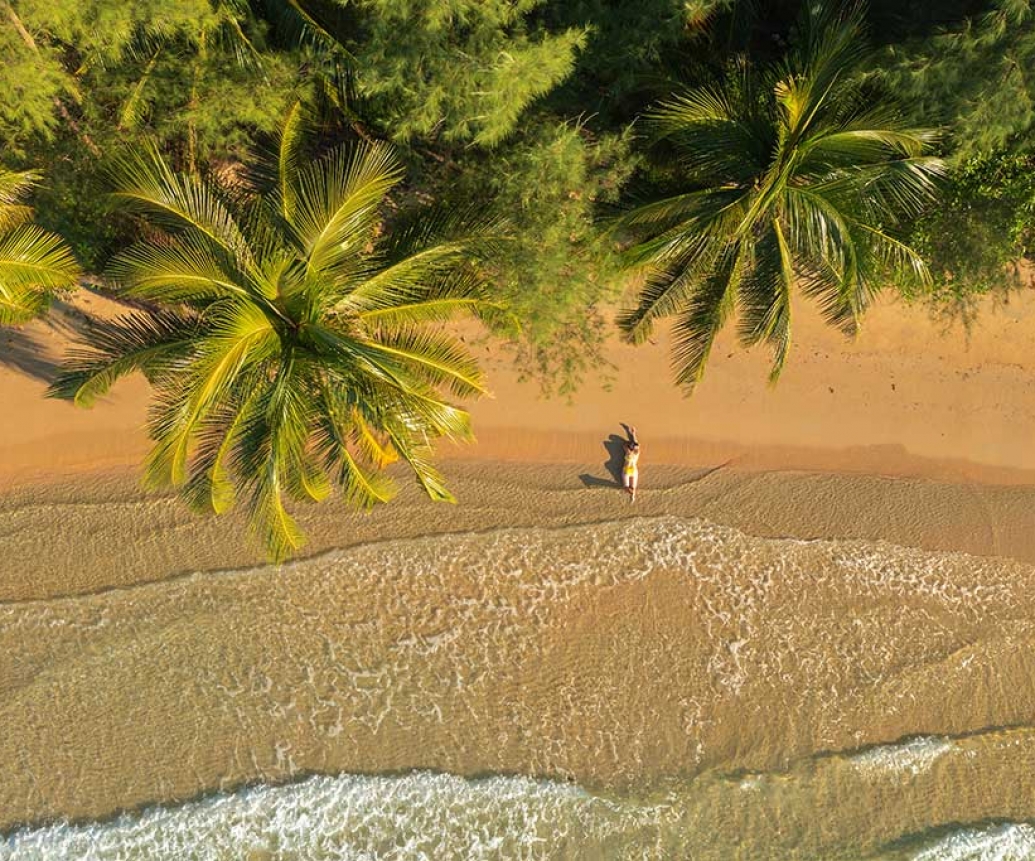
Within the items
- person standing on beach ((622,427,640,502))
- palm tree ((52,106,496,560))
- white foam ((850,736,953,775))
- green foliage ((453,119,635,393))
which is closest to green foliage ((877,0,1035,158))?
green foliage ((453,119,635,393))

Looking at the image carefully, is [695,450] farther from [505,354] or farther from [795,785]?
Answer: [795,785]

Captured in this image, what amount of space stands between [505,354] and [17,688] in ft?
27.5

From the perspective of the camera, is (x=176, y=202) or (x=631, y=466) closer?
(x=176, y=202)

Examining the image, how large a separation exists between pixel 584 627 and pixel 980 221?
765 centimetres

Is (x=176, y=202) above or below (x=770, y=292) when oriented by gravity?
below

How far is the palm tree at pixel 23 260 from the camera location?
8703 mm

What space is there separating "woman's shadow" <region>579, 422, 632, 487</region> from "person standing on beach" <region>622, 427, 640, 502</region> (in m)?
0.07

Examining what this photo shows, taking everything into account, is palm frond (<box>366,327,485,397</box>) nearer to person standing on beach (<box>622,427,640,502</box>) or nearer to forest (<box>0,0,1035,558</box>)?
forest (<box>0,0,1035,558</box>)

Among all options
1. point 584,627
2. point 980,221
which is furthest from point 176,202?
point 980,221

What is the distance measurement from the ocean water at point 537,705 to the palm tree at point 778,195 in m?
3.79

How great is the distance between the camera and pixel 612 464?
37.6 feet

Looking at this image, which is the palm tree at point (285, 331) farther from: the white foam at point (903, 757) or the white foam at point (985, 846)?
the white foam at point (985, 846)

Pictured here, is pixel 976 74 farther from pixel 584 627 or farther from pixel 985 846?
pixel 985 846

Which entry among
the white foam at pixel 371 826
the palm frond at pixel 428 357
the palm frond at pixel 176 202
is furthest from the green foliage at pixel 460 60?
the white foam at pixel 371 826
